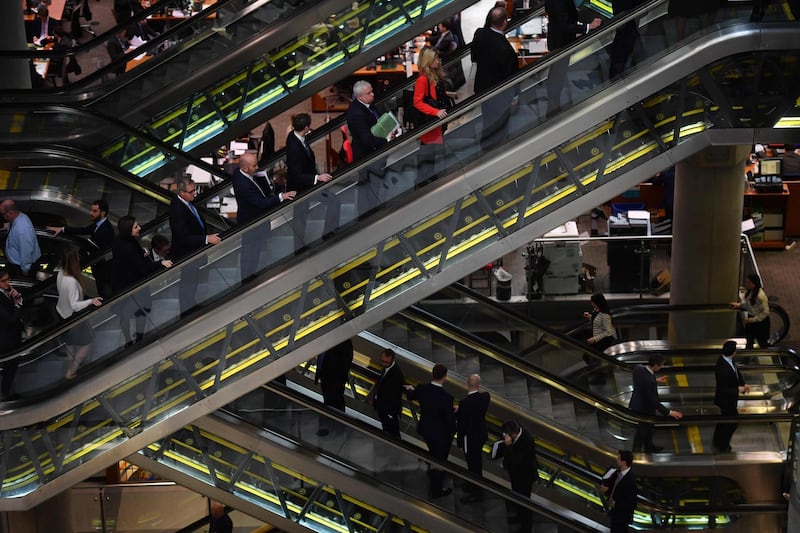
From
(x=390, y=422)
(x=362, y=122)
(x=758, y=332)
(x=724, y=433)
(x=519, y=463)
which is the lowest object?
(x=724, y=433)

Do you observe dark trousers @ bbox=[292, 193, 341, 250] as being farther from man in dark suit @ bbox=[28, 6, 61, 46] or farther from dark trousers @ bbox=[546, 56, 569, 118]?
man in dark suit @ bbox=[28, 6, 61, 46]

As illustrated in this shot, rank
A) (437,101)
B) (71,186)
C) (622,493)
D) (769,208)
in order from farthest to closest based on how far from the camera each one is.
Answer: (769,208)
(71,186)
(622,493)
(437,101)

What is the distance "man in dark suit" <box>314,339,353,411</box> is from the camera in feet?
49.4

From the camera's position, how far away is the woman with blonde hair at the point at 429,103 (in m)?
13.2

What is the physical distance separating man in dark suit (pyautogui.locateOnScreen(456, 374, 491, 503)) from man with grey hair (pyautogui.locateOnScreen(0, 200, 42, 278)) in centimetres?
465

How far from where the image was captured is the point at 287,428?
14.5m

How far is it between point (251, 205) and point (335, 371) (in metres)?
2.22

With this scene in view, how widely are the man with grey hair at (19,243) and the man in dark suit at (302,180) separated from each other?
9.72 feet

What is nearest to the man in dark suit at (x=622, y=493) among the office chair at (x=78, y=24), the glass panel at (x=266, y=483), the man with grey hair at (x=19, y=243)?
the glass panel at (x=266, y=483)

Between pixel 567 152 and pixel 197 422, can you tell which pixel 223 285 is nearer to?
pixel 197 422

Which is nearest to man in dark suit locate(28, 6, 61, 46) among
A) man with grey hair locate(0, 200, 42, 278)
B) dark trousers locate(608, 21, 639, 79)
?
man with grey hair locate(0, 200, 42, 278)

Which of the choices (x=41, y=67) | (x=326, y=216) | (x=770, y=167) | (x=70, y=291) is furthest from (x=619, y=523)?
(x=41, y=67)

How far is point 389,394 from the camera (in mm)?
14867

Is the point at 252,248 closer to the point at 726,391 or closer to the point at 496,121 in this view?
the point at 496,121
